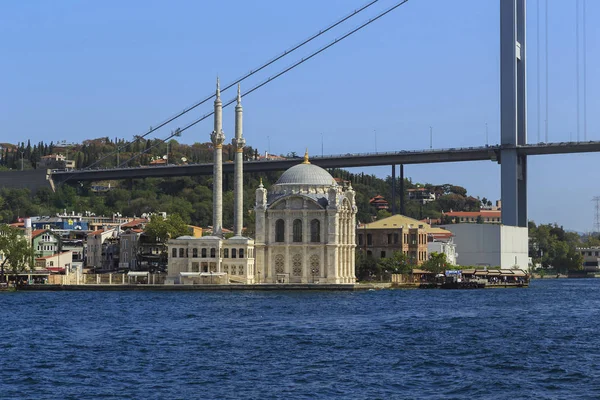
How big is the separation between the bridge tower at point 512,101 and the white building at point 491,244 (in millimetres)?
1499

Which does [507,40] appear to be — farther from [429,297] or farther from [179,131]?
[429,297]

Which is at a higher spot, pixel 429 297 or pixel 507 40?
pixel 507 40

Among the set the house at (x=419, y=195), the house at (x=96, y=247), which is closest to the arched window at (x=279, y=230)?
the house at (x=96, y=247)

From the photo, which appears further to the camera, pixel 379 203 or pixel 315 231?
pixel 379 203

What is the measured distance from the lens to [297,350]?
1414 inches

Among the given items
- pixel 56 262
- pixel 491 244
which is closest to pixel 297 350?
pixel 56 262

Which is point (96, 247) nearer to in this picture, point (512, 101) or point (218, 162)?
point (218, 162)

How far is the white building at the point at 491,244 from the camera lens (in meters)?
95.6

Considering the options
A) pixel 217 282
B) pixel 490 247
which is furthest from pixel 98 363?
pixel 490 247

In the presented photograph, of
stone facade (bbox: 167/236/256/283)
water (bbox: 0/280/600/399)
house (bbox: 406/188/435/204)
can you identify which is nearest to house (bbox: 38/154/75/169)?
house (bbox: 406/188/435/204)

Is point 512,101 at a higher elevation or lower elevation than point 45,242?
higher

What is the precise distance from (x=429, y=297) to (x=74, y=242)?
33993 mm

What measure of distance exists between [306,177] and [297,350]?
39102 millimetres

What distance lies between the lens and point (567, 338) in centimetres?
3959
